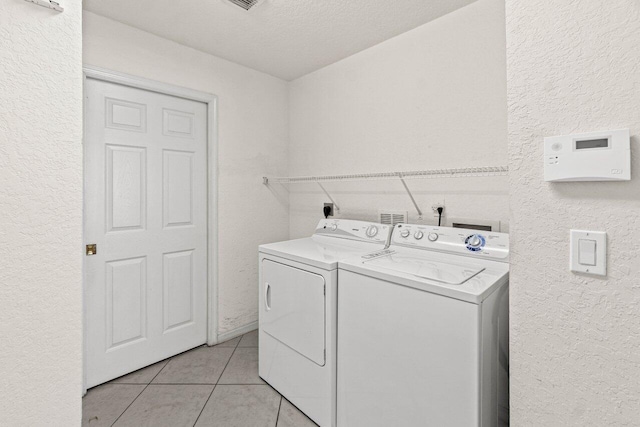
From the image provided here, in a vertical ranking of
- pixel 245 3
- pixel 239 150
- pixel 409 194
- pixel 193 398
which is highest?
pixel 245 3

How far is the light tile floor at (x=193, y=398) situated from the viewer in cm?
174

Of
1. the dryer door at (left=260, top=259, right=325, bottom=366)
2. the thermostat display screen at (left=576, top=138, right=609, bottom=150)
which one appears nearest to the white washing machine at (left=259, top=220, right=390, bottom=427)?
the dryer door at (left=260, top=259, right=325, bottom=366)

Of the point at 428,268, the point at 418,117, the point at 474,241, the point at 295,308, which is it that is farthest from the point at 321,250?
the point at 418,117

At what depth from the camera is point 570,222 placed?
0.88m

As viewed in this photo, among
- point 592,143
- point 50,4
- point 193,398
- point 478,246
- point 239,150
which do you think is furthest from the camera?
point 239,150

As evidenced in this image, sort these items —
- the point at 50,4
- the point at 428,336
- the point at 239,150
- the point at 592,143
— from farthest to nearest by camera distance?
1. the point at 239,150
2. the point at 428,336
3. the point at 50,4
4. the point at 592,143

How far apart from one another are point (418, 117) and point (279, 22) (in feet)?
3.69

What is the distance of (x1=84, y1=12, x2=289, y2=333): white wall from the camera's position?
7.56 ft

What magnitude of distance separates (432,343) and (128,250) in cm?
206

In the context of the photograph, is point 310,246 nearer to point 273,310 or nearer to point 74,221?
point 273,310

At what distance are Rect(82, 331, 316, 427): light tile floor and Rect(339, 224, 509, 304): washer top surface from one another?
1030mm

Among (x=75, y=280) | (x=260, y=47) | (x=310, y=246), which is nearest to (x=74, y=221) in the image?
(x=75, y=280)

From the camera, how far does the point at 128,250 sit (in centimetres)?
216

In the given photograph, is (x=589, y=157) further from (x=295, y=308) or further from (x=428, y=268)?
(x=295, y=308)
